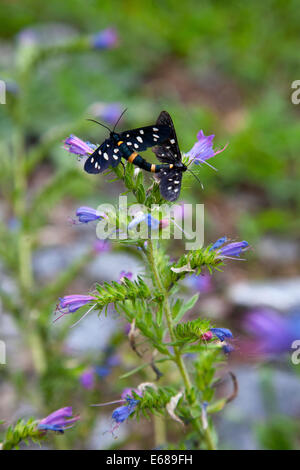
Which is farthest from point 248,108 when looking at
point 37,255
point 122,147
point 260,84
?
point 122,147

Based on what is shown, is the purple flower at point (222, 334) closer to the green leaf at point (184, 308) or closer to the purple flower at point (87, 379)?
the green leaf at point (184, 308)

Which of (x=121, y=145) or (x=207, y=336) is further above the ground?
(x=121, y=145)

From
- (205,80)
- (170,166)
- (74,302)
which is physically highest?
(205,80)

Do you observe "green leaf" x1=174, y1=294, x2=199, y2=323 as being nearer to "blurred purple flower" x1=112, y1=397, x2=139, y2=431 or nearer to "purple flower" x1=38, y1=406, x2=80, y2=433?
"blurred purple flower" x1=112, y1=397, x2=139, y2=431

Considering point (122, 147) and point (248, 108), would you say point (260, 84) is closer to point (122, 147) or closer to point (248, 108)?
point (248, 108)

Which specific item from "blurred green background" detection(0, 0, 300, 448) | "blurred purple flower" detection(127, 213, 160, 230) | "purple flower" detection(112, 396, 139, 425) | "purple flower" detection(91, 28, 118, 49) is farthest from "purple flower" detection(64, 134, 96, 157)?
"blurred green background" detection(0, 0, 300, 448)

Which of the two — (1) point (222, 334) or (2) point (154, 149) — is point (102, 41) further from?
(1) point (222, 334)

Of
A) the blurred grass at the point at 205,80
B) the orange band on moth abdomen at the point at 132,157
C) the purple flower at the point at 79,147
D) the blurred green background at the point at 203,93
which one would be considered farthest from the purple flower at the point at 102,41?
the orange band on moth abdomen at the point at 132,157

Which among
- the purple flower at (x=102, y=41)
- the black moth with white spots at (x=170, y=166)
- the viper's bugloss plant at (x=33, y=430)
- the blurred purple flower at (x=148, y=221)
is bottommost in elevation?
the viper's bugloss plant at (x=33, y=430)

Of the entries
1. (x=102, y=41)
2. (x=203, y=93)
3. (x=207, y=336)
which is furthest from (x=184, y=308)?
(x=203, y=93)
